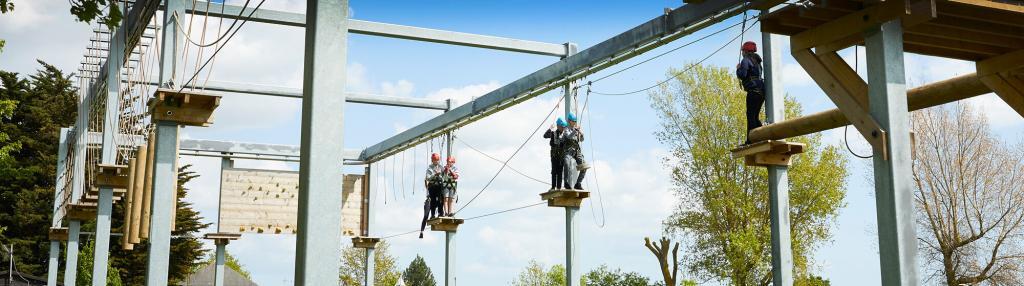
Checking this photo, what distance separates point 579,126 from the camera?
54.4 ft

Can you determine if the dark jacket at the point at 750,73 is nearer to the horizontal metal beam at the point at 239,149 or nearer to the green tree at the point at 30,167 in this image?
the horizontal metal beam at the point at 239,149

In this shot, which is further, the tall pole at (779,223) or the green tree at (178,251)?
the green tree at (178,251)

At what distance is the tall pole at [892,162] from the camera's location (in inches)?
219

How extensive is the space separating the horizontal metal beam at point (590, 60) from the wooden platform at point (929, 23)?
419 millimetres

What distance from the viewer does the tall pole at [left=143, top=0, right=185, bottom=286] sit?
38.5 ft

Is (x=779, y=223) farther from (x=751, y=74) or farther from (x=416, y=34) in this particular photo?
(x=416, y=34)

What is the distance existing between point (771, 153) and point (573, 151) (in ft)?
19.5

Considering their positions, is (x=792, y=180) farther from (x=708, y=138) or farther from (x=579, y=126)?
(x=579, y=126)

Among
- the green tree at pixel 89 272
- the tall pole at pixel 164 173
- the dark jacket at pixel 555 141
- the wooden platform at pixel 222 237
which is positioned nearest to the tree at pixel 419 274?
the green tree at pixel 89 272

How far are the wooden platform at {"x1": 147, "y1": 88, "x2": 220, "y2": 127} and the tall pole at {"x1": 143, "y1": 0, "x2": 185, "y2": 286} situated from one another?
0.15 m

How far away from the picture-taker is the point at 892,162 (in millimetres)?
5723

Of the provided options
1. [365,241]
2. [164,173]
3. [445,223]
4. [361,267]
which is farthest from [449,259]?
[361,267]

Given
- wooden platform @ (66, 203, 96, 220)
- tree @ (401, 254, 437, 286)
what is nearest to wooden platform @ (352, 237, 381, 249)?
wooden platform @ (66, 203, 96, 220)

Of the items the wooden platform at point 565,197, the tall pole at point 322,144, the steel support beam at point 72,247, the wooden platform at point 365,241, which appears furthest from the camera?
the wooden platform at point 365,241
